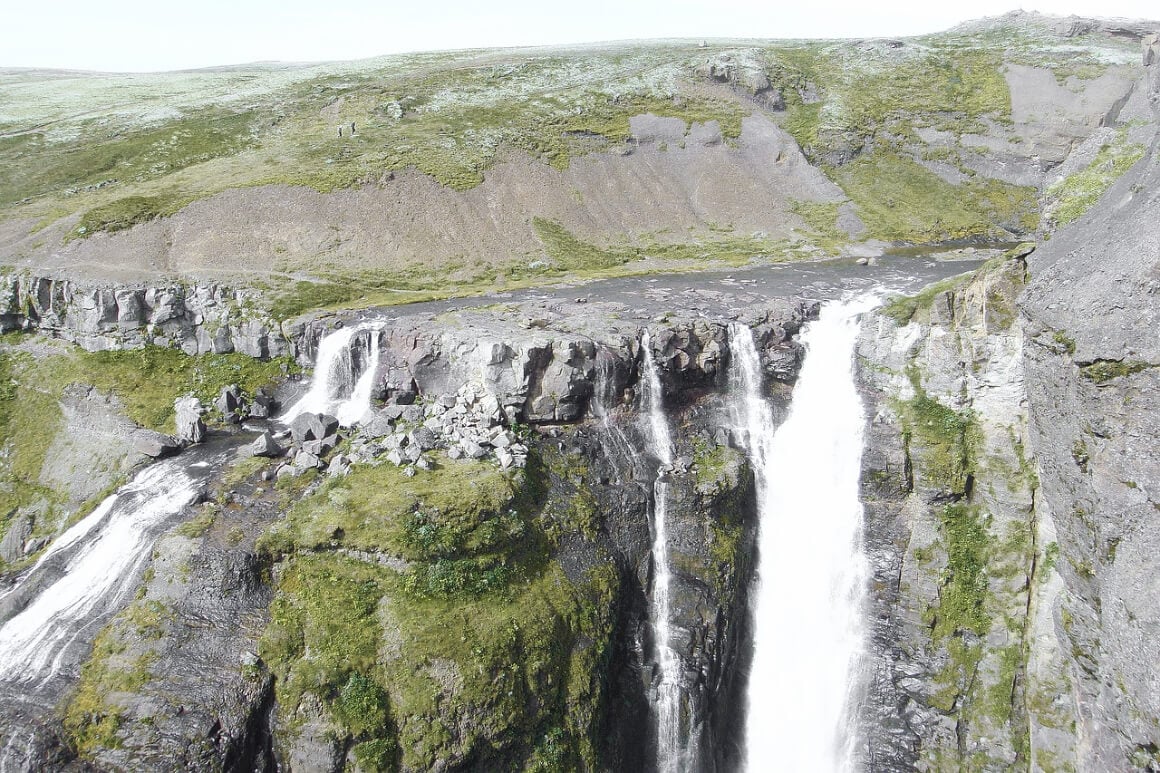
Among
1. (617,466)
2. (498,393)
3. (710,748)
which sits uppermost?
(498,393)

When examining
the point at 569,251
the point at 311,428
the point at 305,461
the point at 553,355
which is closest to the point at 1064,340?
the point at 553,355

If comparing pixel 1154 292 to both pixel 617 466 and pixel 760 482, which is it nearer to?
pixel 760 482

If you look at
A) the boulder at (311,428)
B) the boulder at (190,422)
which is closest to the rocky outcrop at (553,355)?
the boulder at (311,428)

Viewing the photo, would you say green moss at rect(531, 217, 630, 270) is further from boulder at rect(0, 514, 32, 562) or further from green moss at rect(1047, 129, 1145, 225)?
boulder at rect(0, 514, 32, 562)

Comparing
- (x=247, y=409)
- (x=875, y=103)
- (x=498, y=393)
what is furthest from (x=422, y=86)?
(x=498, y=393)

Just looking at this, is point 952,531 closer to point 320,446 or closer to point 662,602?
point 662,602

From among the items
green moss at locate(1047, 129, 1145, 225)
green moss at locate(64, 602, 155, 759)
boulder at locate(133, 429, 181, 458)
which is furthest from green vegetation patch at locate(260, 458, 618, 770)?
green moss at locate(1047, 129, 1145, 225)
